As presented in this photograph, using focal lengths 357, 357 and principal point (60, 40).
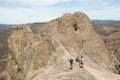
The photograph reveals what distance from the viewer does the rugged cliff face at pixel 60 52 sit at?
4406 centimetres

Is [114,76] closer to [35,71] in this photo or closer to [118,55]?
[35,71]

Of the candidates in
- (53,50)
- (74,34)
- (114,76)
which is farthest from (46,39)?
(114,76)

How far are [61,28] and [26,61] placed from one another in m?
9.72

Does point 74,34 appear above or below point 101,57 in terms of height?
above

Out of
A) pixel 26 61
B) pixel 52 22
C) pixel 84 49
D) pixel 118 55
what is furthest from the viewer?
pixel 118 55

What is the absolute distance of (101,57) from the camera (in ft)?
184

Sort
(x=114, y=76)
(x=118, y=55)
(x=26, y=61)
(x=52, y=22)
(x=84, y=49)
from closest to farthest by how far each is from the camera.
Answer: (x=114, y=76), (x=26, y=61), (x=84, y=49), (x=52, y=22), (x=118, y=55)

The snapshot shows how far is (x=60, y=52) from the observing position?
47.8 m

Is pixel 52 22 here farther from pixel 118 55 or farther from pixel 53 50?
pixel 118 55

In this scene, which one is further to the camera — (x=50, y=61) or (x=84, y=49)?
(x=84, y=49)

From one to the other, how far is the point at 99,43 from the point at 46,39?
11126 millimetres

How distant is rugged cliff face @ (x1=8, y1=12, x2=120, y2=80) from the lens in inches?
1735

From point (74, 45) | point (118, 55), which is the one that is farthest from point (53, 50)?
point (118, 55)

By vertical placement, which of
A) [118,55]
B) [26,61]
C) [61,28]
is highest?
[61,28]
